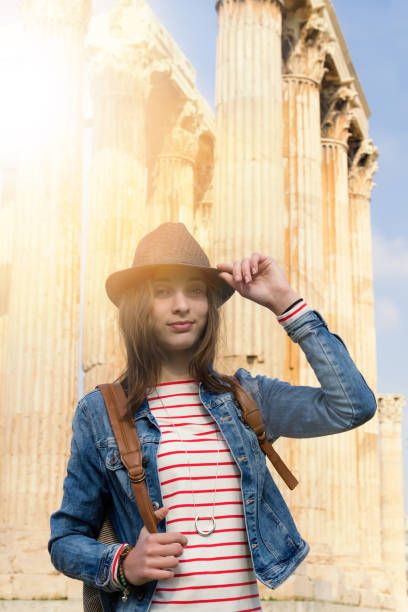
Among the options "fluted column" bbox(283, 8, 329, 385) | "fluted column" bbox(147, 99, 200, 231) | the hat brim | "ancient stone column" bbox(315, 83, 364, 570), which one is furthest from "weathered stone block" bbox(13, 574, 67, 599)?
"fluted column" bbox(147, 99, 200, 231)

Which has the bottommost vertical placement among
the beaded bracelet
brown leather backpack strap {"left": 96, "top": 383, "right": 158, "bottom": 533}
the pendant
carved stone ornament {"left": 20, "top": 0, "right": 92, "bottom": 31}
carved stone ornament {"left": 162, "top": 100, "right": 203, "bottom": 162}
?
the beaded bracelet

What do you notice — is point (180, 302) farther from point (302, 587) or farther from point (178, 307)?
point (302, 587)

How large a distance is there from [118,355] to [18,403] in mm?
3735

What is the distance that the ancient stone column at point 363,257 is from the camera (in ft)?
97.3

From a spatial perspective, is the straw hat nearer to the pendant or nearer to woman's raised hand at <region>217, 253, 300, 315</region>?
woman's raised hand at <region>217, 253, 300, 315</region>

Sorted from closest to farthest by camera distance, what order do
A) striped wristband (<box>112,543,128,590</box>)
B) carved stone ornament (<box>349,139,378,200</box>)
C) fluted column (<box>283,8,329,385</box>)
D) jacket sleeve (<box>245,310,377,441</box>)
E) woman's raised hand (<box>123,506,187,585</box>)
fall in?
woman's raised hand (<box>123,506,187,585</box>)
striped wristband (<box>112,543,128,590</box>)
jacket sleeve (<box>245,310,377,441</box>)
fluted column (<box>283,8,329,385</box>)
carved stone ornament (<box>349,139,378,200</box>)

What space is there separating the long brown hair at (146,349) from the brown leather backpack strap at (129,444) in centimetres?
8

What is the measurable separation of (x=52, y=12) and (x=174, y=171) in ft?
33.2

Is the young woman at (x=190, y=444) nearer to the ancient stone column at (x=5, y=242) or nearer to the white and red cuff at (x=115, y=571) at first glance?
the white and red cuff at (x=115, y=571)

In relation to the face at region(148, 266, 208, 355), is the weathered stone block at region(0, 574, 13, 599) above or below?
below

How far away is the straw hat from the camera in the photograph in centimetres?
375

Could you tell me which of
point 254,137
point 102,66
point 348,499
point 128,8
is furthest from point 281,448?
point 128,8

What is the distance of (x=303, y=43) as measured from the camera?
2330 cm

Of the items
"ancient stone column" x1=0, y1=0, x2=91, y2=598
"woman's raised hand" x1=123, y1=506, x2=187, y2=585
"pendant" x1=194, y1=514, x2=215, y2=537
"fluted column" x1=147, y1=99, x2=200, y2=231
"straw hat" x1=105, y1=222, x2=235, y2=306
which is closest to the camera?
"woman's raised hand" x1=123, y1=506, x2=187, y2=585
